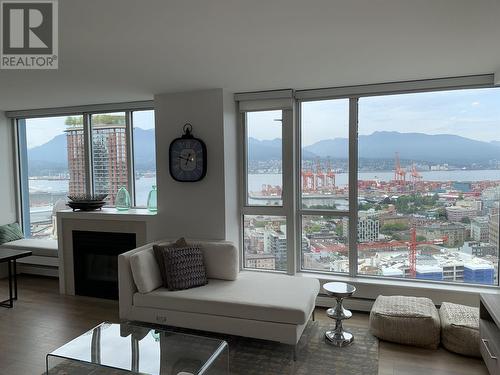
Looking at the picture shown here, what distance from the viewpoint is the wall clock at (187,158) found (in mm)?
3959

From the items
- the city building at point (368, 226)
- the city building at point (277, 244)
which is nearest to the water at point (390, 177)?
the city building at point (368, 226)

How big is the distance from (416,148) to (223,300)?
8.40 ft

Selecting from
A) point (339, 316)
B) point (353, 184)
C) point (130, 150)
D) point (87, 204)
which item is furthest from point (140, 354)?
point (130, 150)

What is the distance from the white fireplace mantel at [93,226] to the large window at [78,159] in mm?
667

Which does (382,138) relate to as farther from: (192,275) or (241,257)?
(192,275)

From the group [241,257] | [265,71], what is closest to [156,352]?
[241,257]

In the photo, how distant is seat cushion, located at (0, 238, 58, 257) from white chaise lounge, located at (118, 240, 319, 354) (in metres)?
2.15

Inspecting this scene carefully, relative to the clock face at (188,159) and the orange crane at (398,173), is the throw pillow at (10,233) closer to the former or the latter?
the clock face at (188,159)

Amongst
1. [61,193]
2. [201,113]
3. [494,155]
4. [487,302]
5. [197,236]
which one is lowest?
[487,302]

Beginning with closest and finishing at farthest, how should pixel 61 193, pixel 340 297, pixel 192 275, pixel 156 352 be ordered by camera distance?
pixel 156 352 → pixel 340 297 → pixel 192 275 → pixel 61 193

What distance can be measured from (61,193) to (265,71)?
3888 millimetres

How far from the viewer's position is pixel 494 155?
11.7ft

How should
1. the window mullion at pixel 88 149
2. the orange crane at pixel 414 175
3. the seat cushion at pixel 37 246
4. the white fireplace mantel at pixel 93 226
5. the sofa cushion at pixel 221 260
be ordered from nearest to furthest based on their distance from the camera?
the sofa cushion at pixel 221 260, the orange crane at pixel 414 175, the white fireplace mantel at pixel 93 226, the seat cushion at pixel 37 246, the window mullion at pixel 88 149

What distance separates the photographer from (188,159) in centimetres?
402
